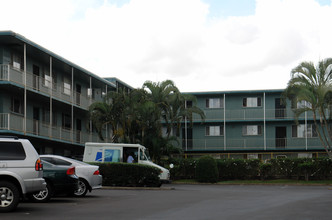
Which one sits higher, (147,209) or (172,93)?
(172,93)

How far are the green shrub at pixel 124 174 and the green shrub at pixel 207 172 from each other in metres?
10.5

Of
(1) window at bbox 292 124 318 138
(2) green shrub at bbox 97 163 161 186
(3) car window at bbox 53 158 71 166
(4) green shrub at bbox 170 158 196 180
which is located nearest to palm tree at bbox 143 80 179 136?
(4) green shrub at bbox 170 158 196 180

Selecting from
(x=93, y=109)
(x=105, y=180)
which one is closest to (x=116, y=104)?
(x=93, y=109)

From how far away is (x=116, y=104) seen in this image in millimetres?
37688

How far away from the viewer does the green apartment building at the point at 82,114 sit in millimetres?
31609

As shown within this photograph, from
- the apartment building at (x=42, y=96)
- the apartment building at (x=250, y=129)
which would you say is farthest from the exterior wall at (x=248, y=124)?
the apartment building at (x=42, y=96)

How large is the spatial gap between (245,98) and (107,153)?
26535 mm

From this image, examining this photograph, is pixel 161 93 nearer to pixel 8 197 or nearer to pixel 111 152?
pixel 111 152

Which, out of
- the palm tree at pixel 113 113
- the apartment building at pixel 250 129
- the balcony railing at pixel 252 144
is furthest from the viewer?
the apartment building at pixel 250 129

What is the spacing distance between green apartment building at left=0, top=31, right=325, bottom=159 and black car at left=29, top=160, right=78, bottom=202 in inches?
565

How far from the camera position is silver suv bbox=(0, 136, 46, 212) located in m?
12.5

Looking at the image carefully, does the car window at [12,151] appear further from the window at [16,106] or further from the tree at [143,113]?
the tree at [143,113]

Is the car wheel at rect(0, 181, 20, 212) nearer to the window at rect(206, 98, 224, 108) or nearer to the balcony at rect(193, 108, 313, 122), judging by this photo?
the balcony at rect(193, 108, 313, 122)

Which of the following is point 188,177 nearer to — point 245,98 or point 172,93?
point 172,93
